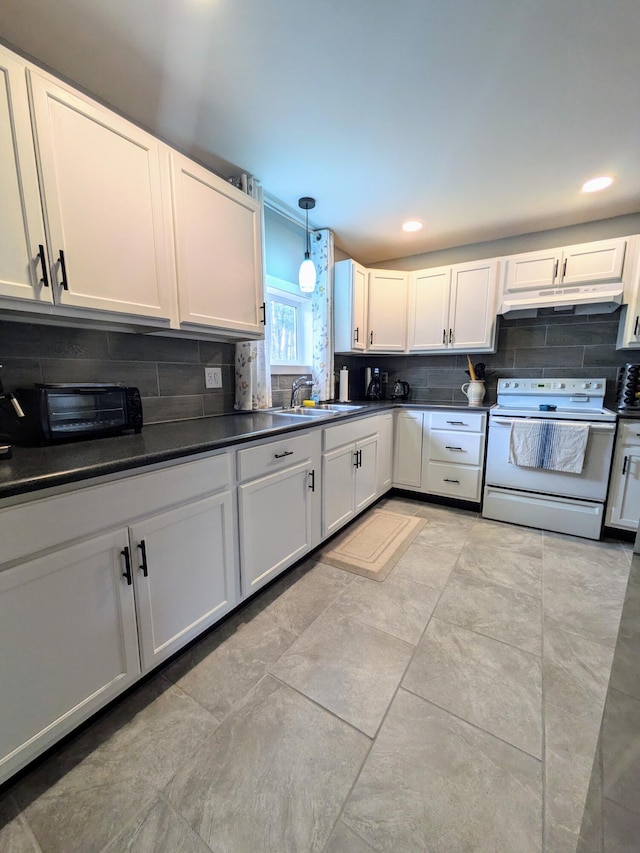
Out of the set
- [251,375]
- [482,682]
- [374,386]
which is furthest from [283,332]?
[482,682]

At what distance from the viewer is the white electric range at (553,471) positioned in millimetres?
2322

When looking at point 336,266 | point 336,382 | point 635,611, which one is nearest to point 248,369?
point 336,382

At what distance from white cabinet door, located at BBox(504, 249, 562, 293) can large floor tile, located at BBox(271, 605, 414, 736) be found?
8.90 feet

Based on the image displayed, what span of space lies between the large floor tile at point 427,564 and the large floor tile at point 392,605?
6cm

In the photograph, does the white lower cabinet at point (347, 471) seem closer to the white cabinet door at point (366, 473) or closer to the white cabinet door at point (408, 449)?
the white cabinet door at point (366, 473)

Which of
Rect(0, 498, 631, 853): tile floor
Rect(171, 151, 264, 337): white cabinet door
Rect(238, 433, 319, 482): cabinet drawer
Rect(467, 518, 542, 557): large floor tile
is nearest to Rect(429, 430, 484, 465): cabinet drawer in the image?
Rect(467, 518, 542, 557): large floor tile

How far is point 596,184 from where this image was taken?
212 cm

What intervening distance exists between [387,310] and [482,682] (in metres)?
2.83

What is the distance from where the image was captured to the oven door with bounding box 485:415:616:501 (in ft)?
7.52

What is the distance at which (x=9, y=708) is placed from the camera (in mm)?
902

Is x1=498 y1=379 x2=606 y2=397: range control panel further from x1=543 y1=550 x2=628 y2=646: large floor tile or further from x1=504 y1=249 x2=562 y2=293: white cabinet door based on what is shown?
x1=543 y1=550 x2=628 y2=646: large floor tile

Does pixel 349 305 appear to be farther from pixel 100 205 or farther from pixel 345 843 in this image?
pixel 345 843

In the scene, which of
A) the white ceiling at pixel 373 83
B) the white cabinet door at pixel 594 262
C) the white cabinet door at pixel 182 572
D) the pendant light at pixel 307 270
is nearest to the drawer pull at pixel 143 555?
the white cabinet door at pixel 182 572

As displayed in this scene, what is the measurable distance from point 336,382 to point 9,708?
286 cm
